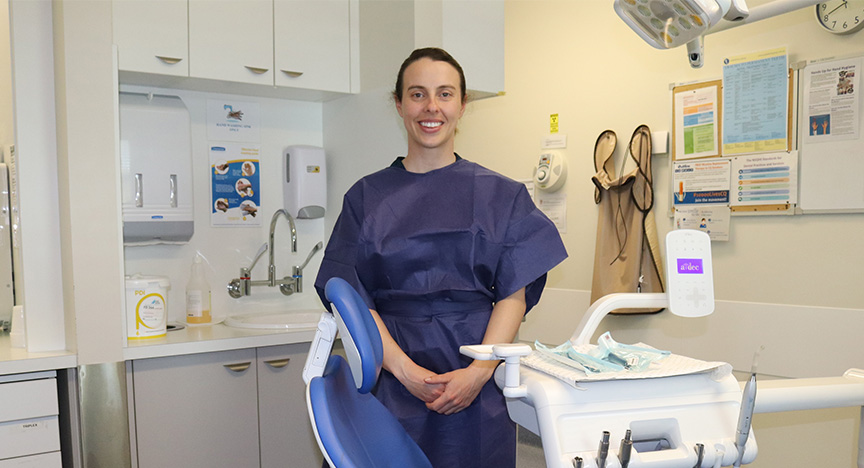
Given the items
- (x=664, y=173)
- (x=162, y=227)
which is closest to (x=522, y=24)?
(x=664, y=173)

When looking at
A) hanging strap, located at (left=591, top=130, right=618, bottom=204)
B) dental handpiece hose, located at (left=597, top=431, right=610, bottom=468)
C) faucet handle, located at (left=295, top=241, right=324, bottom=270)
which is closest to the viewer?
dental handpiece hose, located at (left=597, top=431, right=610, bottom=468)

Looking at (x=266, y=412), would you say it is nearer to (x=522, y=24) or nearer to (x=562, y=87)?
(x=562, y=87)

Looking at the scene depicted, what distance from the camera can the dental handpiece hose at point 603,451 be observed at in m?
0.96

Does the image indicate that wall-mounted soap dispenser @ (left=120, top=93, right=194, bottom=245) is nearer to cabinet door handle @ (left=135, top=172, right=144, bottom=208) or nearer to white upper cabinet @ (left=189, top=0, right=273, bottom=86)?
cabinet door handle @ (left=135, top=172, right=144, bottom=208)

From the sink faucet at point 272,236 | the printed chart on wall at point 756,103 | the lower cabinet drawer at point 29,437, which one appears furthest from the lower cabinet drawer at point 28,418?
the printed chart on wall at point 756,103

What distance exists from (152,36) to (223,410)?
131 cm

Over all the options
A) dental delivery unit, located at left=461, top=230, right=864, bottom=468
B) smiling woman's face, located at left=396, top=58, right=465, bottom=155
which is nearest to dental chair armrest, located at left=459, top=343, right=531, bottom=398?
dental delivery unit, located at left=461, top=230, right=864, bottom=468

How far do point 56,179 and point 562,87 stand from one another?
93.8 inches

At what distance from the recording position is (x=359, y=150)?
2820mm

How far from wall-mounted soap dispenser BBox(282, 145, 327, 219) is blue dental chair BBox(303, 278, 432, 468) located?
1735mm

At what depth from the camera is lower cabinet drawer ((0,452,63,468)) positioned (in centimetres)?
202

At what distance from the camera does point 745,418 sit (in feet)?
3.38

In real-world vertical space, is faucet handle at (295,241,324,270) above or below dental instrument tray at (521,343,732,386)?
above

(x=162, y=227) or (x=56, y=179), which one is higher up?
(x=56, y=179)
